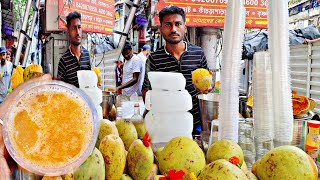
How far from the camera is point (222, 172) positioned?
2.55 ft

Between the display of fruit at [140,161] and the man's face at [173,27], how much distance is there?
1.66 m

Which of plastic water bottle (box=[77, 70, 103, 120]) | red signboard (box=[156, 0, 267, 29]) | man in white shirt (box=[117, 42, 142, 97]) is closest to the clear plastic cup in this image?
plastic water bottle (box=[77, 70, 103, 120])

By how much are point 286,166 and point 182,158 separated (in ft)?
0.98

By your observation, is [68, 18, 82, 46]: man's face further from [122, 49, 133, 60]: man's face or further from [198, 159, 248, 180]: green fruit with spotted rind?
[122, 49, 133, 60]: man's face

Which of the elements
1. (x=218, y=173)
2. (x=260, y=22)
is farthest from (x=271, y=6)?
(x=260, y=22)

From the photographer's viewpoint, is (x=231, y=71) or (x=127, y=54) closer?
(x=231, y=71)

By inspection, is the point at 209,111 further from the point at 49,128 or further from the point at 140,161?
the point at 49,128

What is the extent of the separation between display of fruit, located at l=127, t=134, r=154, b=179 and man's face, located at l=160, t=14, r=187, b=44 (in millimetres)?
1662

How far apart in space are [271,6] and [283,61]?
0.73ft

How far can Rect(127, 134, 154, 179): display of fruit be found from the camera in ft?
3.13

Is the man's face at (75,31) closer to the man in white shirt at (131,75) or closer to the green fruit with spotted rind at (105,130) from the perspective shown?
the green fruit with spotted rind at (105,130)

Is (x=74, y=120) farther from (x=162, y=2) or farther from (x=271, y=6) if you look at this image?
(x=162, y=2)

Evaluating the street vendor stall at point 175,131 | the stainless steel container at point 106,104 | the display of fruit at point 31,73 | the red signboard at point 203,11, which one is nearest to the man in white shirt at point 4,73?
the red signboard at point 203,11

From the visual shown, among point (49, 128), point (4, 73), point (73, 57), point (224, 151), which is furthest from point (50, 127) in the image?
point (4, 73)
